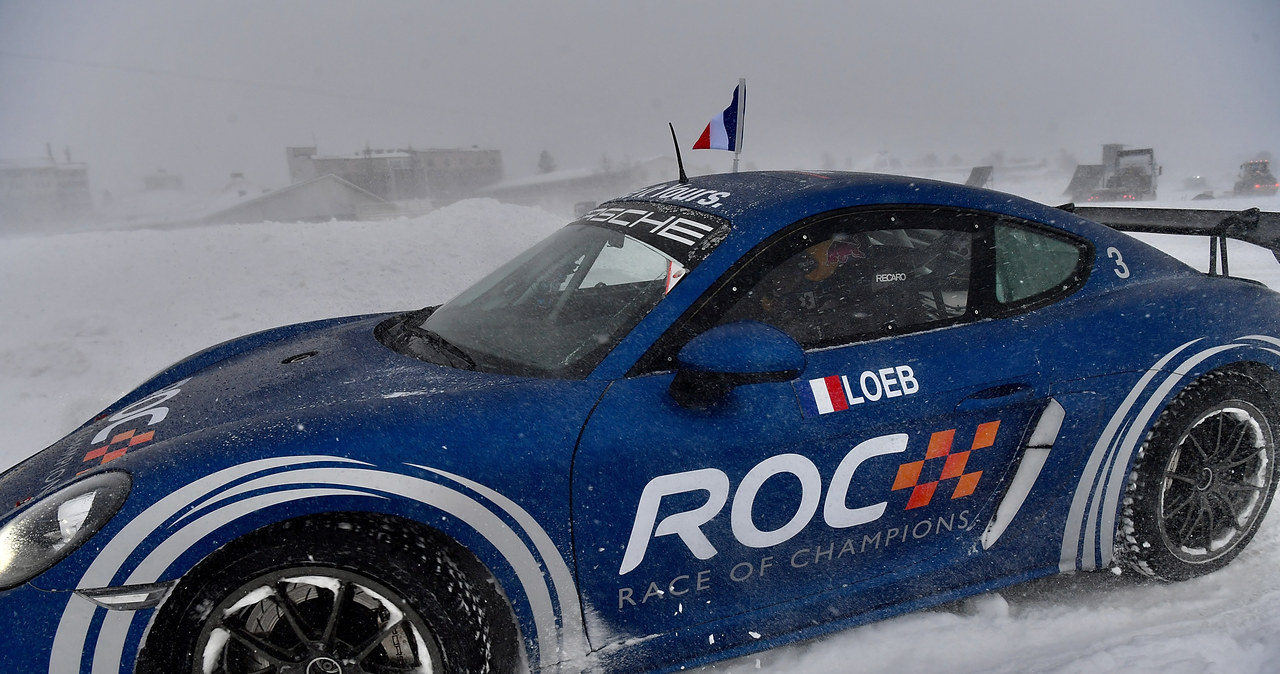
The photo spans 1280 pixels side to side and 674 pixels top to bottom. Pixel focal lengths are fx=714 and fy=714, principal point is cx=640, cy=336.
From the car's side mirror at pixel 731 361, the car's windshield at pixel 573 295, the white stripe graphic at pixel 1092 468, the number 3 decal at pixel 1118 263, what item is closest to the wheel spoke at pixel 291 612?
the car's windshield at pixel 573 295

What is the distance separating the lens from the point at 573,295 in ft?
7.14

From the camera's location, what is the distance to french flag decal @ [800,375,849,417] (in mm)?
1786

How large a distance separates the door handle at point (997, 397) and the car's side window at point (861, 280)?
23 cm

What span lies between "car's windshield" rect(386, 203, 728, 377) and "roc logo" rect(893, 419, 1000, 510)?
79 centimetres

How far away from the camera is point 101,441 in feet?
5.98

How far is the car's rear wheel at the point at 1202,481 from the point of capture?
2.26 metres

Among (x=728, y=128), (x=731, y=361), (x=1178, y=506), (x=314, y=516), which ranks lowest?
(x=1178, y=506)

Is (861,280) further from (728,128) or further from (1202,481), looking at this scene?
(728,128)

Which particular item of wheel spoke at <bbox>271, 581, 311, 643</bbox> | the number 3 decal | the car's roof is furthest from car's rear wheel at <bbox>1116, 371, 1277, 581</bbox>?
wheel spoke at <bbox>271, 581, 311, 643</bbox>

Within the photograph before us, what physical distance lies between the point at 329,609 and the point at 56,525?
570 millimetres

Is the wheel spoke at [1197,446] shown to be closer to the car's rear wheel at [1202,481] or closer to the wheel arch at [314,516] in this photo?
the car's rear wheel at [1202,481]

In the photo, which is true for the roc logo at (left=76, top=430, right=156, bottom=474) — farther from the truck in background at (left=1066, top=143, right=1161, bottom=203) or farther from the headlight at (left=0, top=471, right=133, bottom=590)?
the truck in background at (left=1066, top=143, right=1161, bottom=203)

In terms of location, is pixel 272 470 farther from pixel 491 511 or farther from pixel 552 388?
pixel 552 388

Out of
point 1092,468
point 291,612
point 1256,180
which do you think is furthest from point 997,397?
point 1256,180
